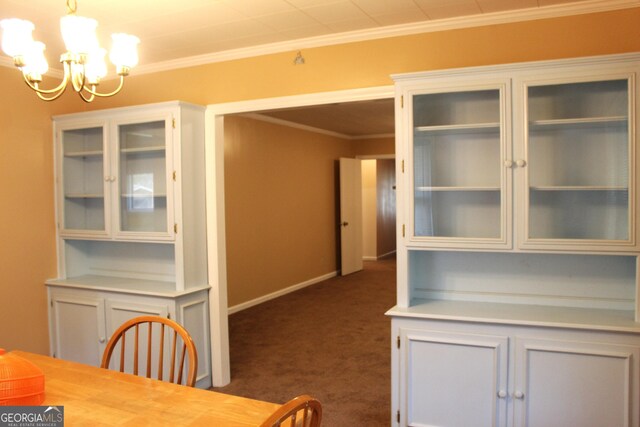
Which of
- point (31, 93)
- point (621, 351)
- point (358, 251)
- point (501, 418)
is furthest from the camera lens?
point (358, 251)

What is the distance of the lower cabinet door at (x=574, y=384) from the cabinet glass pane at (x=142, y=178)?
8.25ft

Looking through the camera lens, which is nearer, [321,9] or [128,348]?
[321,9]

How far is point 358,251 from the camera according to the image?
918 centimetres

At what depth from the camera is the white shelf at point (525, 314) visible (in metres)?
2.52

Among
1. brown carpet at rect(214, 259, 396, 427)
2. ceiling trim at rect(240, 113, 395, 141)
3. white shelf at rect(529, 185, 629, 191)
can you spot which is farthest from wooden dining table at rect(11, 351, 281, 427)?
ceiling trim at rect(240, 113, 395, 141)

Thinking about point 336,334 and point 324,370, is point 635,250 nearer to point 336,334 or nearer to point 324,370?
point 324,370

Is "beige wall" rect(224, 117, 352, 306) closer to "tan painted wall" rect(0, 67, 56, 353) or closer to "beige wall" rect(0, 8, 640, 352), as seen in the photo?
"beige wall" rect(0, 8, 640, 352)

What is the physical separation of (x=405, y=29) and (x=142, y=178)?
6.98ft

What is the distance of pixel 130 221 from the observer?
379 cm

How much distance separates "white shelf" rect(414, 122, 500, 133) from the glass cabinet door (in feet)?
8.15

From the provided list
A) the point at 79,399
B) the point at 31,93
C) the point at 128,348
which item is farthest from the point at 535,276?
the point at 31,93

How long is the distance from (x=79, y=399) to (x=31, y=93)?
2.98 m

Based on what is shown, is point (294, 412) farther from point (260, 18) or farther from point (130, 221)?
point (130, 221)

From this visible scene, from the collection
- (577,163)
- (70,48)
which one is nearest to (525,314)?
(577,163)
